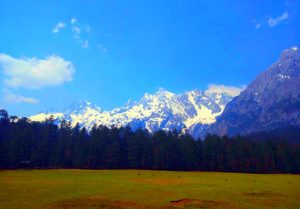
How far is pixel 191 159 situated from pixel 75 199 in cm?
12858

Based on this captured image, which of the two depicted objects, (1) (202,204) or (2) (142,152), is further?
(2) (142,152)

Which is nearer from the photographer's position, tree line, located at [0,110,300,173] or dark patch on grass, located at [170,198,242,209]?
dark patch on grass, located at [170,198,242,209]

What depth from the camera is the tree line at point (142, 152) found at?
163 metres

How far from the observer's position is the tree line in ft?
536

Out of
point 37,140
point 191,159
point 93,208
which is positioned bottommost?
point 93,208

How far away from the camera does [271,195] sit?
52.6 meters

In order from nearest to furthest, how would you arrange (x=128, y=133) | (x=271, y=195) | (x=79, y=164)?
(x=271, y=195), (x=79, y=164), (x=128, y=133)

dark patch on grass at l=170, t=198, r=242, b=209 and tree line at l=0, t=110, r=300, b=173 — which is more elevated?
tree line at l=0, t=110, r=300, b=173

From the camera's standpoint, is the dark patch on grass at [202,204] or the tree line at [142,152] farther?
the tree line at [142,152]

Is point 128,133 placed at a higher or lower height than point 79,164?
higher

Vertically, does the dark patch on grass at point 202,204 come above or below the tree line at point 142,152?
below

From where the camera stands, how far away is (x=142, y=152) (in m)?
169

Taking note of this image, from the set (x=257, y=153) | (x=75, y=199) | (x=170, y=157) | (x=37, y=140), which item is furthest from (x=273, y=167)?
(x=75, y=199)

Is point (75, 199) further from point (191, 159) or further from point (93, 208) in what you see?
point (191, 159)
